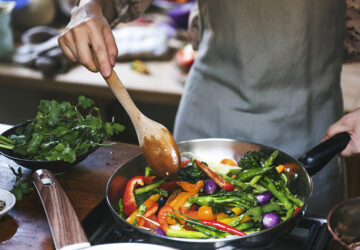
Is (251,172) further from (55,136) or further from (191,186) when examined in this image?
(55,136)

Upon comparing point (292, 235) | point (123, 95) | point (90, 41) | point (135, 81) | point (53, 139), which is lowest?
point (135, 81)

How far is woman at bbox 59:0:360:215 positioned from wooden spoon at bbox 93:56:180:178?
0.46 m

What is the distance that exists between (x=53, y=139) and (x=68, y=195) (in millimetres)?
172

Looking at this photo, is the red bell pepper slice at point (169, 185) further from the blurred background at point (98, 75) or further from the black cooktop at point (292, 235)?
the blurred background at point (98, 75)

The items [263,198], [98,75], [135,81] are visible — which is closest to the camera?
[263,198]

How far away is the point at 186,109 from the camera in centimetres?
171

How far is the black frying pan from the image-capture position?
0.80 m

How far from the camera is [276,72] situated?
1.50m

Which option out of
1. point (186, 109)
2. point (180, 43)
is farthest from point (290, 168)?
point (180, 43)

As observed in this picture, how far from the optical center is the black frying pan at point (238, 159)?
0.80 meters

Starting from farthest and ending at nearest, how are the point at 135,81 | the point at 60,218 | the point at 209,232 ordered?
the point at 135,81 < the point at 209,232 < the point at 60,218

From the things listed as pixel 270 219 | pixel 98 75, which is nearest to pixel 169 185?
pixel 270 219

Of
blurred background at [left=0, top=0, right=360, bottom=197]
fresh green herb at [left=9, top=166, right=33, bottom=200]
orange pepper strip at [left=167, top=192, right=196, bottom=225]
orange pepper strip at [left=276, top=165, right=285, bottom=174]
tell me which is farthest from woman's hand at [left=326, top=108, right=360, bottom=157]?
blurred background at [left=0, top=0, right=360, bottom=197]

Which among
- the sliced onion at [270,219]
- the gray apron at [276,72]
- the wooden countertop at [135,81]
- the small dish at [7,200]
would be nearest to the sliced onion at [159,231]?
the sliced onion at [270,219]
